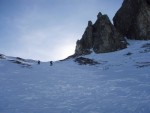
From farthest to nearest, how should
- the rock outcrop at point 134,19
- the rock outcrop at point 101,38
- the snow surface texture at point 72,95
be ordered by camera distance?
the rock outcrop at point 134,19 → the rock outcrop at point 101,38 → the snow surface texture at point 72,95

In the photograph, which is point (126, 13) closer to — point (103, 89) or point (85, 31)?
point (85, 31)

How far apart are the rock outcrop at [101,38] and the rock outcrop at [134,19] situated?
19.3 ft

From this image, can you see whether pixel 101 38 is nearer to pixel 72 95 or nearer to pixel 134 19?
pixel 134 19

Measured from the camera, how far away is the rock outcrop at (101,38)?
65500 mm

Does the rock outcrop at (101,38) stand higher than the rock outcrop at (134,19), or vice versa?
the rock outcrop at (134,19)

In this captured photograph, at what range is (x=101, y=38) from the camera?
68000mm

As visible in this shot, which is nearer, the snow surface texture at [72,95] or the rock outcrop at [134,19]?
the snow surface texture at [72,95]

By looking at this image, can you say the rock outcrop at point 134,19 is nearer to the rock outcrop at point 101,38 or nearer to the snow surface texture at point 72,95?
the rock outcrop at point 101,38

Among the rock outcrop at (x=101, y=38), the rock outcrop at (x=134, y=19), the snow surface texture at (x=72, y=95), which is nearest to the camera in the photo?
the snow surface texture at (x=72, y=95)

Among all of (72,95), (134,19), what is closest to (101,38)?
(134,19)

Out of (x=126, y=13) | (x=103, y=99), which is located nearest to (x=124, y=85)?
(x=103, y=99)

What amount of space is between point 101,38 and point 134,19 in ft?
45.8

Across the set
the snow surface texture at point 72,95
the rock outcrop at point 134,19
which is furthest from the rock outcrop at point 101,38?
the snow surface texture at point 72,95

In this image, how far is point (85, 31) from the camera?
75.2 metres
